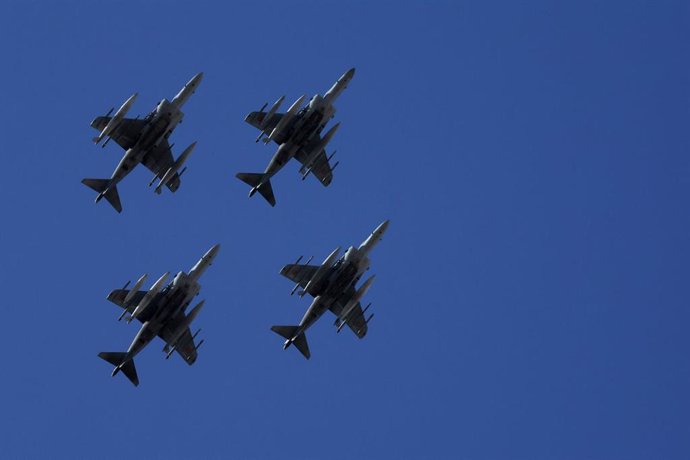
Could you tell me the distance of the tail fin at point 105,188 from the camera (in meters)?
89.6

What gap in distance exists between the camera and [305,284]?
88250 millimetres

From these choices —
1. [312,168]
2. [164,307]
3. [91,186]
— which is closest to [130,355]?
[164,307]

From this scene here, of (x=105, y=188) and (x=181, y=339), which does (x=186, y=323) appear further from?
(x=105, y=188)

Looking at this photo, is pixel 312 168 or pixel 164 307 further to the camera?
pixel 312 168

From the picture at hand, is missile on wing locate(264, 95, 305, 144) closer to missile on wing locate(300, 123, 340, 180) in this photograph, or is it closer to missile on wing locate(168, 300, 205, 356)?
missile on wing locate(300, 123, 340, 180)

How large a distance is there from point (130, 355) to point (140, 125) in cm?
1354

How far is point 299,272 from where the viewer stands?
88.5 metres

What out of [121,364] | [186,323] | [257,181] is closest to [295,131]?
[257,181]

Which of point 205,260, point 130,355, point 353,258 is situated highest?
point 353,258

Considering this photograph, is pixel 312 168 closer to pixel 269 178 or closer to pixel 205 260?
pixel 269 178

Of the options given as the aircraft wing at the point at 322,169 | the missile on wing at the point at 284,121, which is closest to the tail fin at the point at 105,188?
the missile on wing at the point at 284,121

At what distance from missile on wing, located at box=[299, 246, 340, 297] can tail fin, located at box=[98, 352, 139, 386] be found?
1053cm

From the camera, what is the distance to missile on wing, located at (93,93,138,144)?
87250 mm

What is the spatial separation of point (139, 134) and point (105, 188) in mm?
3742
